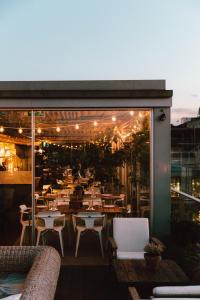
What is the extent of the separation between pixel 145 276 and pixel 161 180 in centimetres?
274

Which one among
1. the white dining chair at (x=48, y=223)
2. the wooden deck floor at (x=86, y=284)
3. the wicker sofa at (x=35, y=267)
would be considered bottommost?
the wooden deck floor at (x=86, y=284)

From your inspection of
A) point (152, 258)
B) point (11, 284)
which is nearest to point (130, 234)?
point (152, 258)

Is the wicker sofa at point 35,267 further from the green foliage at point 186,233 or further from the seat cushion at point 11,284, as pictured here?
the green foliage at point 186,233

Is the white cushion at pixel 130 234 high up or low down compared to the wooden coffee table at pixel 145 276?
up

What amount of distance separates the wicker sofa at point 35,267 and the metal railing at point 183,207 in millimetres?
3542

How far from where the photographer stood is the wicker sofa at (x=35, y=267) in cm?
248

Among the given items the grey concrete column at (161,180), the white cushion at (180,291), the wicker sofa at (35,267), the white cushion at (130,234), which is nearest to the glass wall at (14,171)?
the white cushion at (130,234)

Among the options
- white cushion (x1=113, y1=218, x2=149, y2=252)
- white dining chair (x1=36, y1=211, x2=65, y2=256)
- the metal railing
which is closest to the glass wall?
white dining chair (x1=36, y1=211, x2=65, y2=256)

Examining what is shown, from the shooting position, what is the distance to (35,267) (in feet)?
9.47

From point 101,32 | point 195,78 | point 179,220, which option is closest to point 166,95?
point 179,220

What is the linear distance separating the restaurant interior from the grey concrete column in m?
0.23

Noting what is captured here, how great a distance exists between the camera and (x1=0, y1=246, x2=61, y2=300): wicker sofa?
2.48 metres

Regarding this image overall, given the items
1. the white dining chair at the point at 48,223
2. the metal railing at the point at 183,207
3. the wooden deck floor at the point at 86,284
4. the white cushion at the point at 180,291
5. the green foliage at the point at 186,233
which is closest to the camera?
the white cushion at the point at 180,291

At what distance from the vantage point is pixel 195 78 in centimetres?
1385
